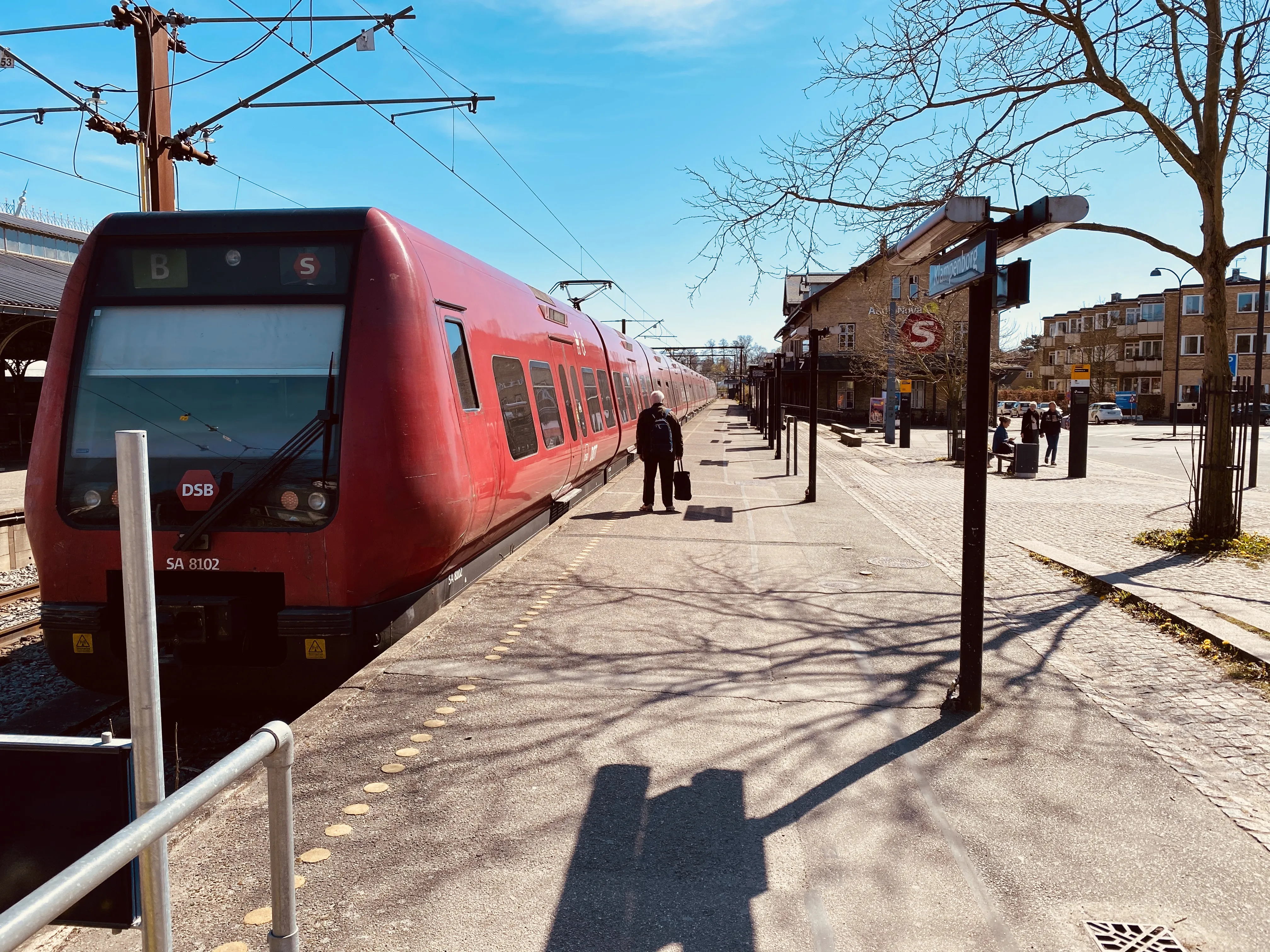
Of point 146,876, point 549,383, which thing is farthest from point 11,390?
point 146,876

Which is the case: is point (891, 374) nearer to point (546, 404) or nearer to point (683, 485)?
point (683, 485)

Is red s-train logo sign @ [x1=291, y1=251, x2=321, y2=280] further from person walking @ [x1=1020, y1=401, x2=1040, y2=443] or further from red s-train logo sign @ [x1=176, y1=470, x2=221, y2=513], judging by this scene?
person walking @ [x1=1020, y1=401, x2=1040, y2=443]

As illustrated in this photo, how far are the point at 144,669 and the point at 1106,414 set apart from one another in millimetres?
61529

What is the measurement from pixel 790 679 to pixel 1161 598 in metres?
3.77

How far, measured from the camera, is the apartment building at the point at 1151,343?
61.2 metres

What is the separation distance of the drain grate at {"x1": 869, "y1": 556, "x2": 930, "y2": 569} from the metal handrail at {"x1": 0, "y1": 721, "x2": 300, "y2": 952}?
6902mm

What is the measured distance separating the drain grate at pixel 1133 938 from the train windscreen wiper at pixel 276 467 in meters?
3.91

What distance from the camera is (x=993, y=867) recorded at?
3197 mm

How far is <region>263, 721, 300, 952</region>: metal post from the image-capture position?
2.08m

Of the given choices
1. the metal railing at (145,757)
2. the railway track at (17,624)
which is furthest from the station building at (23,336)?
the metal railing at (145,757)

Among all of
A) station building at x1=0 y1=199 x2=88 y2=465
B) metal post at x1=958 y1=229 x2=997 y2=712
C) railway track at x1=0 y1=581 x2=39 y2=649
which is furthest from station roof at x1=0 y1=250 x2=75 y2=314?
metal post at x1=958 y1=229 x2=997 y2=712

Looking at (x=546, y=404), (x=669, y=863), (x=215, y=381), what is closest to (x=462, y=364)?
(x=215, y=381)

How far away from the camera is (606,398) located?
1473 cm

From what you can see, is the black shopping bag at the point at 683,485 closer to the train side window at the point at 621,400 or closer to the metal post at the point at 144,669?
the train side window at the point at 621,400
